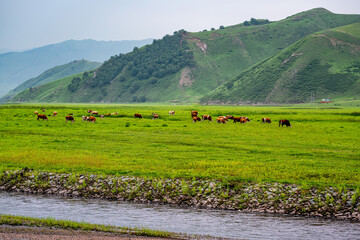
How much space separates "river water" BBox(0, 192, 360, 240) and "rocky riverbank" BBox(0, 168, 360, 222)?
792 mm

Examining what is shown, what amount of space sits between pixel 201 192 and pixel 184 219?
12.0 ft

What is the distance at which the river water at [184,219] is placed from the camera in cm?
1869

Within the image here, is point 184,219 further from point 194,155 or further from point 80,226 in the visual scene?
point 194,155

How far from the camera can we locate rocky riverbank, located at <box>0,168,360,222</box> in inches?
857

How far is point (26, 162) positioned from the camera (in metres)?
31.0

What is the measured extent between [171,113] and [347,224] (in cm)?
7606

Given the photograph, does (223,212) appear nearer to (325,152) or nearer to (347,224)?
(347,224)

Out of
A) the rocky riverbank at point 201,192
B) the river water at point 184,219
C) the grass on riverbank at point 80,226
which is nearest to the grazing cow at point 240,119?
the rocky riverbank at point 201,192

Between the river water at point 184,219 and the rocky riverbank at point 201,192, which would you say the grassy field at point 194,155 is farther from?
the river water at point 184,219

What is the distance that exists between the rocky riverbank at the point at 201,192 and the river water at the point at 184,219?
0.79 m

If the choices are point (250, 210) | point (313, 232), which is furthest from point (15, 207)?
point (313, 232)

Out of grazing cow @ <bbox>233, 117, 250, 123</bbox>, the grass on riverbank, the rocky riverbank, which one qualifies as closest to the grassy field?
the rocky riverbank

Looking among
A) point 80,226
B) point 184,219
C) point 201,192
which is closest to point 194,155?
point 201,192

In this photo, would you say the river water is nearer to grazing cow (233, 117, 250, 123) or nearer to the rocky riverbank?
the rocky riverbank
